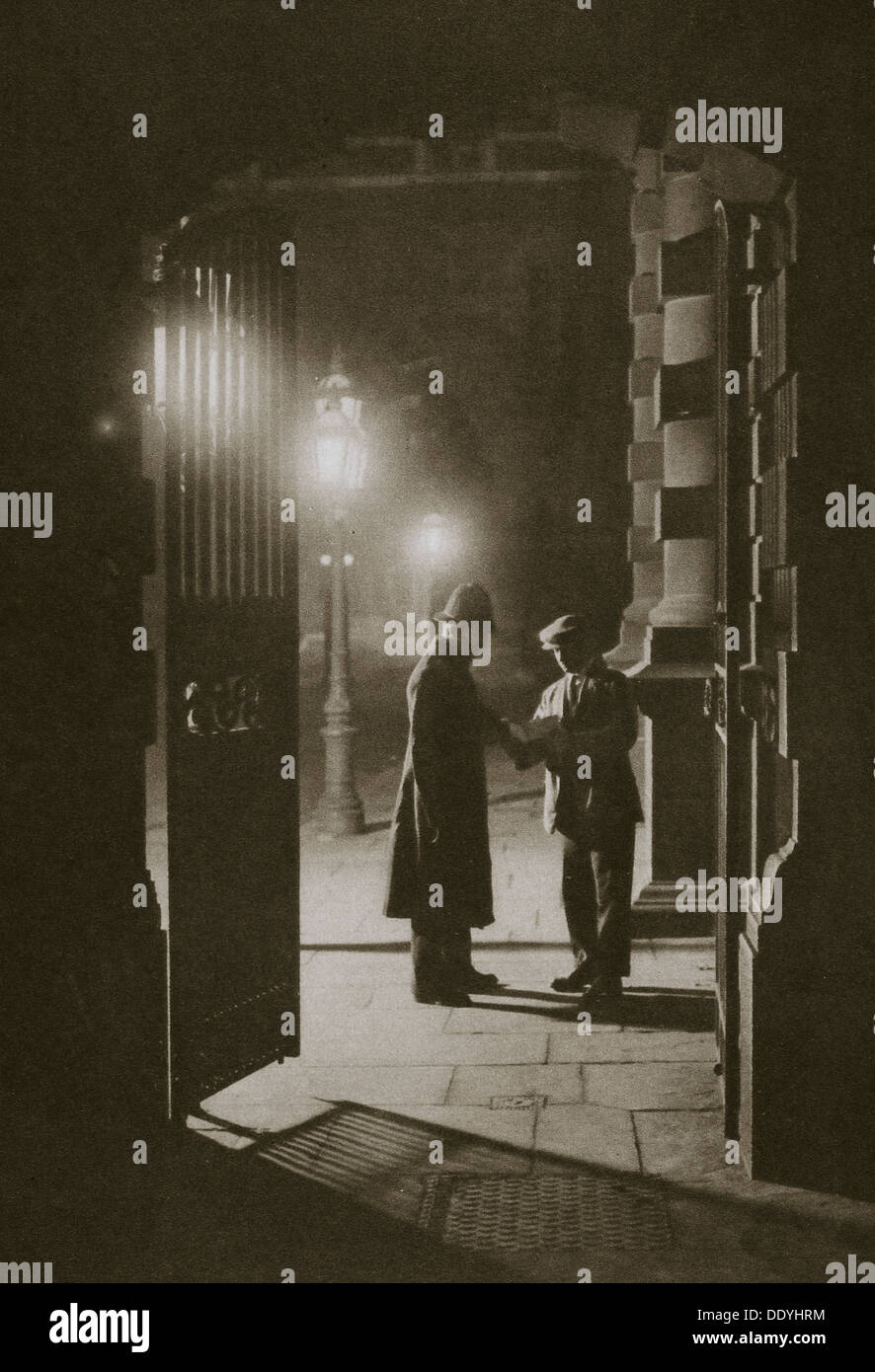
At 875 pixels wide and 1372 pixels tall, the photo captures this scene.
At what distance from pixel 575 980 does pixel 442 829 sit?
103cm

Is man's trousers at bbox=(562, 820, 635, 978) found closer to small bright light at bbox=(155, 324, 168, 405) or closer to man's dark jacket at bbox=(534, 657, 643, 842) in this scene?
man's dark jacket at bbox=(534, 657, 643, 842)

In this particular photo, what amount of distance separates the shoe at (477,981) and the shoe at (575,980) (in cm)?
31

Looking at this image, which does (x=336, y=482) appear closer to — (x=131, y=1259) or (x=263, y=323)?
(x=263, y=323)

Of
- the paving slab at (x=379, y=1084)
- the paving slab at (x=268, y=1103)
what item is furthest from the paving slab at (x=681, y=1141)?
the paving slab at (x=268, y=1103)

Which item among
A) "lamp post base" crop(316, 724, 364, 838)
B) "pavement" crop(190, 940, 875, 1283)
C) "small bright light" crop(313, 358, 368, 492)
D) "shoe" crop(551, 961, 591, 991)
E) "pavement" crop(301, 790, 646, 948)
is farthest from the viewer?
"lamp post base" crop(316, 724, 364, 838)

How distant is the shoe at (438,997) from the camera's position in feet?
25.1

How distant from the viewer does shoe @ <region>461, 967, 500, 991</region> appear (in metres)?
7.88

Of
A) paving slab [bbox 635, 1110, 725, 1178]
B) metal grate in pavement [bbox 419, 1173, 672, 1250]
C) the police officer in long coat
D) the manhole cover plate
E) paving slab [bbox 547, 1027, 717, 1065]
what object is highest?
the police officer in long coat

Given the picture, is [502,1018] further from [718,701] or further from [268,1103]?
[718,701]

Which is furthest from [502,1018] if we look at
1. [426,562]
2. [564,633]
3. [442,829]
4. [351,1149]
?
[426,562]

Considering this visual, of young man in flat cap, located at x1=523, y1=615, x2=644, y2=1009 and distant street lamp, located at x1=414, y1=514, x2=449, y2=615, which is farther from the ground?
distant street lamp, located at x1=414, y1=514, x2=449, y2=615

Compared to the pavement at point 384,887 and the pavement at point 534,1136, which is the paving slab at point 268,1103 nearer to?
the pavement at point 534,1136

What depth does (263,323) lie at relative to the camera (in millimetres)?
6094

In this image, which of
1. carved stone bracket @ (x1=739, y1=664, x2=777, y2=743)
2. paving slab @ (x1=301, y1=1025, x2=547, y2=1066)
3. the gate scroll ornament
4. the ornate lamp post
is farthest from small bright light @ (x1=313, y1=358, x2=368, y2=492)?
carved stone bracket @ (x1=739, y1=664, x2=777, y2=743)
